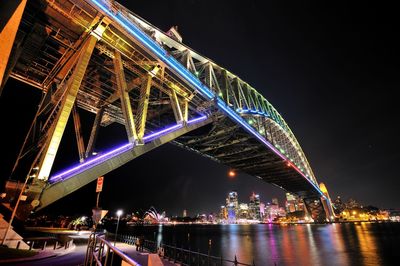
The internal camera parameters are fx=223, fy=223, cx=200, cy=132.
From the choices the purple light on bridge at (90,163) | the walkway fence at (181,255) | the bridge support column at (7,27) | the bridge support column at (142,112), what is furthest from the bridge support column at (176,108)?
the bridge support column at (7,27)

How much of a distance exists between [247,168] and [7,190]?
4825 centimetres

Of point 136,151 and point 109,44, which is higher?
point 109,44

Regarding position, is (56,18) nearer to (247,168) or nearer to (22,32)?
(22,32)

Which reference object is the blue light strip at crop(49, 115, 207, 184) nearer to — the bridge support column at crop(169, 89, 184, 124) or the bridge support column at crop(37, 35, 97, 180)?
the bridge support column at crop(37, 35, 97, 180)

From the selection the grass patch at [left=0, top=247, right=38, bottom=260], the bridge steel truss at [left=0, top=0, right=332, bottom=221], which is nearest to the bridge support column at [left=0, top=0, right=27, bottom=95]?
the bridge steel truss at [left=0, top=0, right=332, bottom=221]

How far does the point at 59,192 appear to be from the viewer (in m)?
7.65

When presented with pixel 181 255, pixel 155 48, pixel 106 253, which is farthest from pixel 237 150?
pixel 106 253

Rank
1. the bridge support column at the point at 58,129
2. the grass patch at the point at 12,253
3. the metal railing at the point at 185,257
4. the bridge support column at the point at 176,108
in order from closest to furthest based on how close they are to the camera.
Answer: the bridge support column at the point at 58,129 < the grass patch at the point at 12,253 < the metal railing at the point at 185,257 < the bridge support column at the point at 176,108

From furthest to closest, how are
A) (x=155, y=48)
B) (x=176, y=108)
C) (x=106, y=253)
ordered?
(x=176, y=108) < (x=155, y=48) < (x=106, y=253)

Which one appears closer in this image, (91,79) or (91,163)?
(91,163)

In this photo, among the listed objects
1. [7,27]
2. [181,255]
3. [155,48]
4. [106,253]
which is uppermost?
[155,48]

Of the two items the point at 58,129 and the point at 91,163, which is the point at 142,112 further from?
the point at 58,129

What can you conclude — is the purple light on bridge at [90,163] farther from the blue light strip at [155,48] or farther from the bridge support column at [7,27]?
the blue light strip at [155,48]

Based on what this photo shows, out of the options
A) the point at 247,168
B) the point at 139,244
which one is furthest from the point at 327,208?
the point at 139,244
